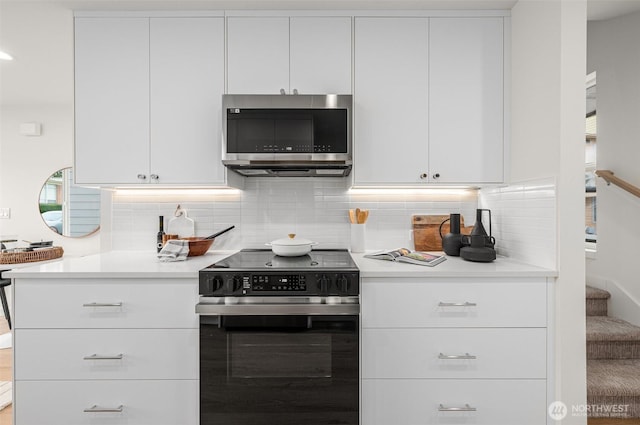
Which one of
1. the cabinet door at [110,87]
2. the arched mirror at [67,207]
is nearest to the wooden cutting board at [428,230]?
the cabinet door at [110,87]

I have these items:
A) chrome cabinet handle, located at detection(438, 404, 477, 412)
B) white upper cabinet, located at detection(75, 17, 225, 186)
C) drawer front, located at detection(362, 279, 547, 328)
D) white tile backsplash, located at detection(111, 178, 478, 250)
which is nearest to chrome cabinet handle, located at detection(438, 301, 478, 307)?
drawer front, located at detection(362, 279, 547, 328)

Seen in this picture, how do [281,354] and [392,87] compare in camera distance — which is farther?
[392,87]

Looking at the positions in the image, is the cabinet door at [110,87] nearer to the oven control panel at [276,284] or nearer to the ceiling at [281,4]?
the ceiling at [281,4]

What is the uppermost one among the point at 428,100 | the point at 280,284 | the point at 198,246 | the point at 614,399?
the point at 428,100

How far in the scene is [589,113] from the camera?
331 centimetres

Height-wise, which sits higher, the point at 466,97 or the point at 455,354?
the point at 466,97

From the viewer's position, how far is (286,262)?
1.87 m

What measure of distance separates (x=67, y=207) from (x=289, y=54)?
4.42 metres

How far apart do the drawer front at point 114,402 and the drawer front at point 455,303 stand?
959 mm

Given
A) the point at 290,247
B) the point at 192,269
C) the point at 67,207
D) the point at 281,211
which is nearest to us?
the point at 192,269

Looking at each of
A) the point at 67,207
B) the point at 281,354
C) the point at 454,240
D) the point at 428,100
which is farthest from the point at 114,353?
the point at 67,207

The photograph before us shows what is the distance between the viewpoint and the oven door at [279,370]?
163cm

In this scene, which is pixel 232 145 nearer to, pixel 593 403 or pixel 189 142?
pixel 189 142

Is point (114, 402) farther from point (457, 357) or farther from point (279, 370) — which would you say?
point (457, 357)
